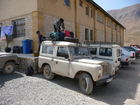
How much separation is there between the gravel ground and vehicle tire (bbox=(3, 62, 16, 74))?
807 mm

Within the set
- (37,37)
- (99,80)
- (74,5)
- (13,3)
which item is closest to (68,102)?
(99,80)

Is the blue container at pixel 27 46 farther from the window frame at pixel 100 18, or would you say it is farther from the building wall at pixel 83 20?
the window frame at pixel 100 18

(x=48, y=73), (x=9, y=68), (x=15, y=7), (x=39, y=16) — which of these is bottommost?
(x=48, y=73)

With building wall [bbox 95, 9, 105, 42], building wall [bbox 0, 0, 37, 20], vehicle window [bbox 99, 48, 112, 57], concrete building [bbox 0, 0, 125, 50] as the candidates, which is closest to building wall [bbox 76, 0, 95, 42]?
concrete building [bbox 0, 0, 125, 50]

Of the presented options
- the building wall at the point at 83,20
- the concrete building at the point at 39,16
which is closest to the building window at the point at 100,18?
the building wall at the point at 83,20

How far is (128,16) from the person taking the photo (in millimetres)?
122250

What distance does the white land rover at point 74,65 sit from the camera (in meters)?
4.75

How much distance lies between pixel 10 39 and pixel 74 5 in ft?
24.6

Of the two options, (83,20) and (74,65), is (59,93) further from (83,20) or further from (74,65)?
(83,20)

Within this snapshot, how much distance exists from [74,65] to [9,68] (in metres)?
4.17

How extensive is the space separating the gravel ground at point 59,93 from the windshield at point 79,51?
146 centimetres

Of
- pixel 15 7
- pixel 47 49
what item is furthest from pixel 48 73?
pixel 15 7

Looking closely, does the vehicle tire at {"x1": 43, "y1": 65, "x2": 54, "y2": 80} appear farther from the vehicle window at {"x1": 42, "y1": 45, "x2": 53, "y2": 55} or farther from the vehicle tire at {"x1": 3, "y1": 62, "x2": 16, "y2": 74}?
the vehicle tire at {"x1": 3, "y1": 62, "x2": 16, "y2": 74}

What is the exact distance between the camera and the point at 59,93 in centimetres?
491
